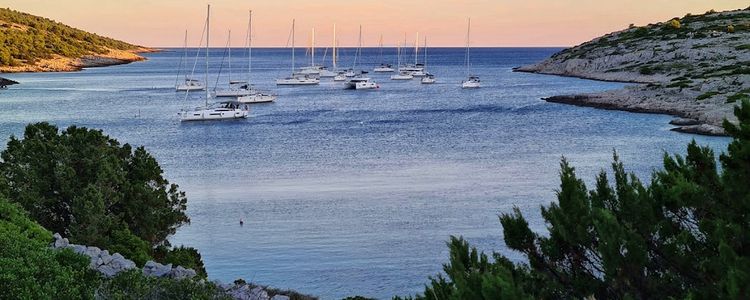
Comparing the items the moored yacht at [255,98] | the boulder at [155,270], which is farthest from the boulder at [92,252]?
the moored yacht at [255,98]

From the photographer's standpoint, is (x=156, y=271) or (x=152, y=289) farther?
(x=156, y=271)

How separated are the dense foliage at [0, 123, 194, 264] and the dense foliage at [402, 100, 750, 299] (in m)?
12.4

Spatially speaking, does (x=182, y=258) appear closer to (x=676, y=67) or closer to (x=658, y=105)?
(x=658, y=105)

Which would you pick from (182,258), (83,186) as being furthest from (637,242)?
(83,186)

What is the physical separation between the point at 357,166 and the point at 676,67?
222 ft

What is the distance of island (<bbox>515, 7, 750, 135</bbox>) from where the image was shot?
70000mm

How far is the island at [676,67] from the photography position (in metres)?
70.0

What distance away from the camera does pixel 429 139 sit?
6122 centimetres

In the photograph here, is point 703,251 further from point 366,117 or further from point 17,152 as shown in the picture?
point 366,117

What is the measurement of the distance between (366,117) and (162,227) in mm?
53697

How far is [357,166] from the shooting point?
47688mm

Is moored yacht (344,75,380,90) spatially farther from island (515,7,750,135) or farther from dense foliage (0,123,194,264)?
dense foliage (0,123,194,264)

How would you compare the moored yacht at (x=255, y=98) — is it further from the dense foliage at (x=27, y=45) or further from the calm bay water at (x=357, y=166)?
the dense foliage at (x=27, y=45)

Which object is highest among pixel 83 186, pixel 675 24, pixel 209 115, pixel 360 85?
pixel 675 24
